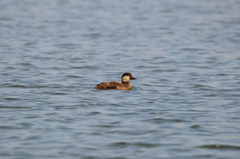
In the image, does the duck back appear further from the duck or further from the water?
the water

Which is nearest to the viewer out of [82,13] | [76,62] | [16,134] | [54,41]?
[16,134]

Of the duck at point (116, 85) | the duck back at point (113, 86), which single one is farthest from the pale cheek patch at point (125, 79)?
the duck back at point (113, 86)

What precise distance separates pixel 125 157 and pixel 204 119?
336cm

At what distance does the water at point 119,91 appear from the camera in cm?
900

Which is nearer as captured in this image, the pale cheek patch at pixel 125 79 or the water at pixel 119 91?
the water at pixel 119 91

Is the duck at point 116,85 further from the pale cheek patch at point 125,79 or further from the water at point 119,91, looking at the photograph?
the water at point 119,91

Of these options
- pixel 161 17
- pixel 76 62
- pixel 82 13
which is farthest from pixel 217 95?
pixel 82 13

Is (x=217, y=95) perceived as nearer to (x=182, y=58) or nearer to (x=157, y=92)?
(x=157, y=92)

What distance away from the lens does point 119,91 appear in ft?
46.6

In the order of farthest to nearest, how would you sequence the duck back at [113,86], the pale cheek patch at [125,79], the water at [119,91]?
the pale cheek patch at [125,79], the duck back at [113,86], the water at [119,91]

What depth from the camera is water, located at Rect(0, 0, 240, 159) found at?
9.00 meters

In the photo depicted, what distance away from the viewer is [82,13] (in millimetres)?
42469

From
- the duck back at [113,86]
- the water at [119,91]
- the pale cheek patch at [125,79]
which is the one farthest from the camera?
the pale cheek patch at [125,79]

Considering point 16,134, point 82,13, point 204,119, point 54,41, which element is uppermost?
point 82,13
